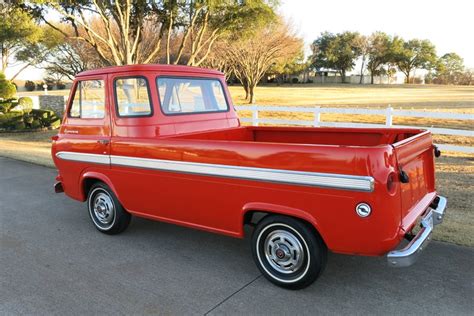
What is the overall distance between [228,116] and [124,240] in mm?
2119

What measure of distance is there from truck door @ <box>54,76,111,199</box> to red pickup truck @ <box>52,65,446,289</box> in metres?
0.01

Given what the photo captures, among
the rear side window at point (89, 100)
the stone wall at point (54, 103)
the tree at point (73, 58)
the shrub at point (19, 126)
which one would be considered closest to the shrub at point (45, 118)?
the shrub at point (19, 126)

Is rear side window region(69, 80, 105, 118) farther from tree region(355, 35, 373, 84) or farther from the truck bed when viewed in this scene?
tree region(355, 35, 373, 84)

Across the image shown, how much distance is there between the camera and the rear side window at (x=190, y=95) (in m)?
4.87

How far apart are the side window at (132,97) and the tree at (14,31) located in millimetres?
12397

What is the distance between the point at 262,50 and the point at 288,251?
26668 millimetres

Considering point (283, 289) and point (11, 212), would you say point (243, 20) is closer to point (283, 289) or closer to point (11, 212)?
point (11, 212)

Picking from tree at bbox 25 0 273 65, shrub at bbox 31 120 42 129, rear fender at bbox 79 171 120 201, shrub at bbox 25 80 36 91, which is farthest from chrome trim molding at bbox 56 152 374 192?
shrub at bbox 25 80 36 91

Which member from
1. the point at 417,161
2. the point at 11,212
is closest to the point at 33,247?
the point at 11,212

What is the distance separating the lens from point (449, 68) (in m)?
87.2

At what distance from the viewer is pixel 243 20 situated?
58.1 feet

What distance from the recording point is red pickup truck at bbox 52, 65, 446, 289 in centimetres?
317

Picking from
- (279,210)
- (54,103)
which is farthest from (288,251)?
(54,103)

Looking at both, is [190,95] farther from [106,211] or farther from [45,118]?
[45,118]
